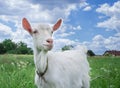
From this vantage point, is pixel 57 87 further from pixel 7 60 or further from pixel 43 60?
pixel 7 60

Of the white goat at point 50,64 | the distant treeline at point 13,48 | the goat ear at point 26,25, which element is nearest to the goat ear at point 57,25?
the white goat at point 50,64

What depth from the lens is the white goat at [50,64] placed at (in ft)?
25.1

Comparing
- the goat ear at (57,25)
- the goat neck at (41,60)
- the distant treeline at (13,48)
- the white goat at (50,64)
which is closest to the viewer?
the white goat at (50,64)

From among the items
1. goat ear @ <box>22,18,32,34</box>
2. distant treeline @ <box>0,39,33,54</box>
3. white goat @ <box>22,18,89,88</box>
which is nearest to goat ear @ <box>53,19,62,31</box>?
white goat @ <box>22,18,89,88</box>

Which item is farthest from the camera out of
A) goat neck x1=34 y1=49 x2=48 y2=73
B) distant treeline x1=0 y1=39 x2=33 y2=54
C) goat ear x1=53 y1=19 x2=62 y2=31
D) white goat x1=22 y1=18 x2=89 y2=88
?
distant treeline x1=0 y1=39 x2=33 y2=54

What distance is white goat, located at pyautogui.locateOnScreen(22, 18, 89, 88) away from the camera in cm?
766

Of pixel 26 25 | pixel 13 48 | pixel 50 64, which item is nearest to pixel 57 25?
pixel 26 25

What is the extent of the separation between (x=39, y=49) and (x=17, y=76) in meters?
3.33

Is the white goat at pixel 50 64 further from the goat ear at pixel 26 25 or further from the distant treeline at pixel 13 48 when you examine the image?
the distant treeline at pixel 13 48

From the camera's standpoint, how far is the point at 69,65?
8.79 meters

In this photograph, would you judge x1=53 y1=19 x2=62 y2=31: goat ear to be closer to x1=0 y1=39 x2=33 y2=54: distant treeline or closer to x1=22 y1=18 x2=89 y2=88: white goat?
x1=22 y1=18 x2=89 y2=88: white goat

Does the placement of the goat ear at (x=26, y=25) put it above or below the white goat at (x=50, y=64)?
above

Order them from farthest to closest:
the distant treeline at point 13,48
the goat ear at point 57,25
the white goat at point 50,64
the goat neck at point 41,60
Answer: the distant treeline at point 13,48 → the goat ear at point 57,25 → the goat neck at point 41,60 → the white goat at point 50,64

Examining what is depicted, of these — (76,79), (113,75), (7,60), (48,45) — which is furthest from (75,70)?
(7,60)
